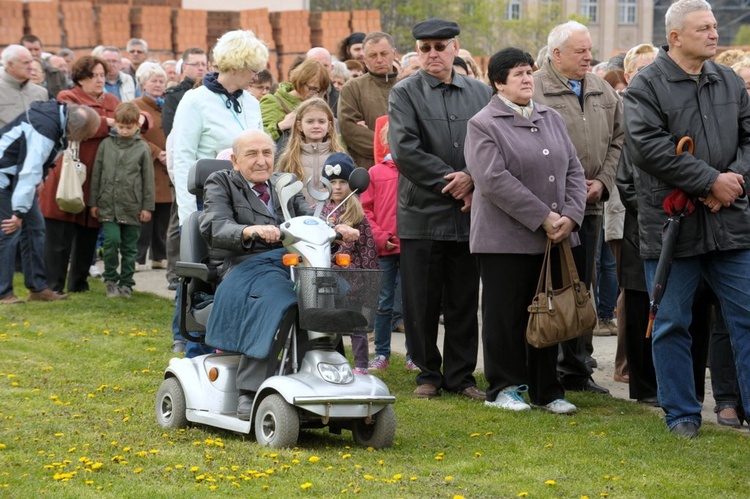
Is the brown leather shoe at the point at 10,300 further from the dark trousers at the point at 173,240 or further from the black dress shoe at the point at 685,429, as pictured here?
the black dress shoe at the point at 685,429

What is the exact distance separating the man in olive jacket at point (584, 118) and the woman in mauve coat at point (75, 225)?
5.96 metres

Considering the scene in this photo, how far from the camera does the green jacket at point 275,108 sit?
1113 centimetres

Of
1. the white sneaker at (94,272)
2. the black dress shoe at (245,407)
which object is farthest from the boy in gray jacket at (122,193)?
the black dress shoe at (245,407)

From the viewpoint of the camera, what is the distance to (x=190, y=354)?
29.2 ft

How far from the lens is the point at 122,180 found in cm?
1359

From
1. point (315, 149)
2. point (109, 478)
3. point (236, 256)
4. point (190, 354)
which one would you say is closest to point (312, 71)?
point (315, 149)

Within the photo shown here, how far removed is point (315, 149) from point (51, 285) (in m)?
4.97

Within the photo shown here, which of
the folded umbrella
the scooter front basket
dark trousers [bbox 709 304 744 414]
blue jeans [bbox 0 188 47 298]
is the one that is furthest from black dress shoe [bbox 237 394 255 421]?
blue jeans [bbox 0 188 47 298]

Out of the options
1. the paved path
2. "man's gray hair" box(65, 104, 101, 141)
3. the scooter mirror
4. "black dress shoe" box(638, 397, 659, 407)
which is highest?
"man's gray hair" box(65, 104, 101, 141)

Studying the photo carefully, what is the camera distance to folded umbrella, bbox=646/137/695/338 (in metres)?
7.45

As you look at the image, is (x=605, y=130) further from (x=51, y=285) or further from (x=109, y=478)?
(x=51, y=285)

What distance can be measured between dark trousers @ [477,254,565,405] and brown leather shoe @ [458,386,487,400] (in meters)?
0.29

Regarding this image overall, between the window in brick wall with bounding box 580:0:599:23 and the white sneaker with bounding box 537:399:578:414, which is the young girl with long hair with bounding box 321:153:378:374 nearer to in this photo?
the white sneaker with bounding box 537:399:578:414

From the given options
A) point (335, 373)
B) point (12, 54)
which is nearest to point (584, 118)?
point (335, 373)
